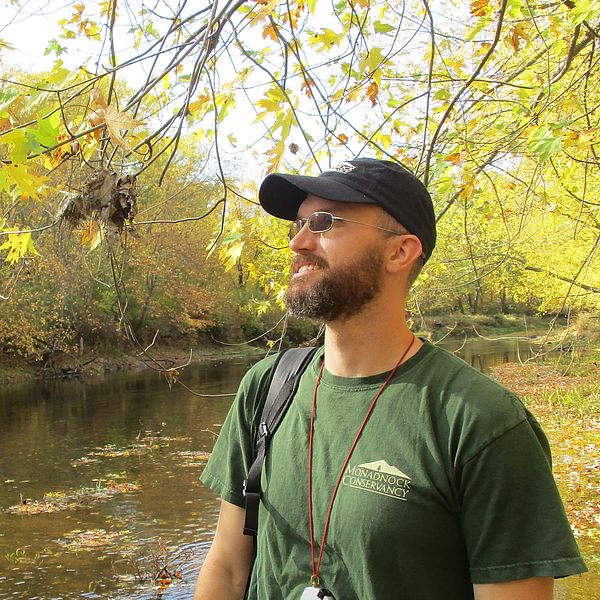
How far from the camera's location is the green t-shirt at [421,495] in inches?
62.9

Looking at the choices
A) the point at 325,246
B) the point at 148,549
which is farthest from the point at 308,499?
the point at 148,549

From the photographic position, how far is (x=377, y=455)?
175cm

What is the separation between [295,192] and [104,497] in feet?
31.3

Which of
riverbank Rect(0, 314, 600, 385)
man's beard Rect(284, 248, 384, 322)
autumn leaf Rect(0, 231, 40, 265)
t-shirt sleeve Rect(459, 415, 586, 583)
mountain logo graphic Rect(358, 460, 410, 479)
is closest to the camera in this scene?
t-shirt sleeve Rect(459, 415, 586, 583)

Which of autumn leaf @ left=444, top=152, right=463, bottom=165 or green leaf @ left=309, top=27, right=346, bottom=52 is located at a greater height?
green leaf @ left=309, top=27, right=346, bottom=52

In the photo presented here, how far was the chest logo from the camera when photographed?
5.50 feet

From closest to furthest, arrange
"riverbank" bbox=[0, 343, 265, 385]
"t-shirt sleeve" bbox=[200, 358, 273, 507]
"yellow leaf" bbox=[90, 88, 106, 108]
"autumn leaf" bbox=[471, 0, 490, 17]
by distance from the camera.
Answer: "t-shirt sleeve" bbox=[200, 358, 273, 507], "yellow leaf" bbox=[90, 88, 106, 108], "autumn leaf" bbox=[471, 0, 490, 17], "riverbank" bbox=[0, 343, 265, 385]

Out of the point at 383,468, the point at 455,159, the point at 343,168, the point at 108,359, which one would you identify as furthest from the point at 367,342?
the point at 108,359

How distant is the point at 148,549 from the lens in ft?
27.9

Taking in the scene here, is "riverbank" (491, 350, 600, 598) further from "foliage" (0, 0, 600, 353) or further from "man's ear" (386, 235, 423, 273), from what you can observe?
"man's ear" (386, 235, 423, 273)

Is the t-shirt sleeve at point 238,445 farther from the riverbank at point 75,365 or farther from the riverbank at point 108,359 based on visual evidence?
the riverbank at point 75,365

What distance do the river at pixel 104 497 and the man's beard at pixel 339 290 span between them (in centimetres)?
449

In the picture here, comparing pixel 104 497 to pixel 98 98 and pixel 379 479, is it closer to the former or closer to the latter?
pixel 98 98

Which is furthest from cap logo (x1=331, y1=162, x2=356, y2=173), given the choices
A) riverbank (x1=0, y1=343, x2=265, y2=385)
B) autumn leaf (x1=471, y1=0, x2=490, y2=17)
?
riverbank (x1=0, y1=343, x2=265, y2=385)
